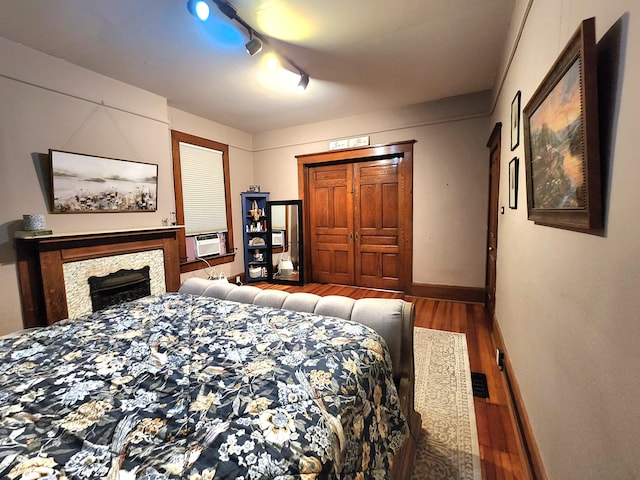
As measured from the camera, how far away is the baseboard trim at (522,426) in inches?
49.4

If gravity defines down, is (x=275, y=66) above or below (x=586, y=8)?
above

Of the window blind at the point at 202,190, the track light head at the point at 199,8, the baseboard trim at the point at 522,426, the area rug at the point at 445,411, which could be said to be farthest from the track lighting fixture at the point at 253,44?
the baseboard trim at the point at 522,426

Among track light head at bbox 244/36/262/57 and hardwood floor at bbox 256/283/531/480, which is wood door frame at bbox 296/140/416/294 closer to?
hardwood floor at bbox 256/283/531/480

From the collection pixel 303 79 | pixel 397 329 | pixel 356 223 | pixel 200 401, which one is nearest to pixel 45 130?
pixel 303 79

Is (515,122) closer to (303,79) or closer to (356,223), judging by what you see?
(303,79)

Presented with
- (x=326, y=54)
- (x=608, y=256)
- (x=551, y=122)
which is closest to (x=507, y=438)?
(x=608, y=256)

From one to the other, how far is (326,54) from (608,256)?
8.84 feet

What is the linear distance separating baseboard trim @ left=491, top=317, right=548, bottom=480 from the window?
399cm

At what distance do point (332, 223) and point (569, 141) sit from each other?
3889 millimetres

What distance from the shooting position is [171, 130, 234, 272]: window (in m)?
3.93

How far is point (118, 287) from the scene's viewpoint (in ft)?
9.85

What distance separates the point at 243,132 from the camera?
197 inches

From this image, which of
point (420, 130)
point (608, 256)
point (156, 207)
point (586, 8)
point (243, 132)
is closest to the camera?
point (608, 256)

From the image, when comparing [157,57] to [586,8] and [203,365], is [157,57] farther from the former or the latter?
[586,8]
